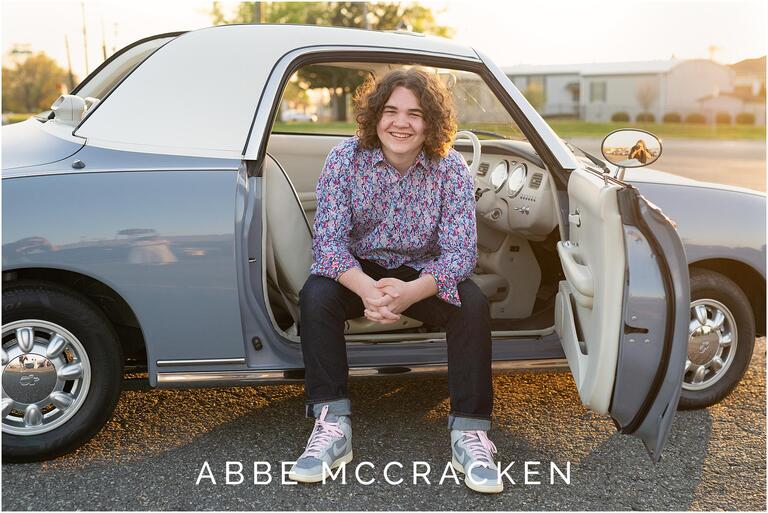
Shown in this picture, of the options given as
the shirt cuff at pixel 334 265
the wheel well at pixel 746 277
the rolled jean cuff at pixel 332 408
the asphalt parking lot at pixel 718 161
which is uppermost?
the shirt cuff at pixel 334 265

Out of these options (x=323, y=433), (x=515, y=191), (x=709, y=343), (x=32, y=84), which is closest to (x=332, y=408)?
(x=323, y=433)

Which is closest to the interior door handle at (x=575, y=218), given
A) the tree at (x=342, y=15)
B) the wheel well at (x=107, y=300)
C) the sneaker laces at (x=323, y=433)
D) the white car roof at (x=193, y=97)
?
the white car roof at (x=193, y=97)

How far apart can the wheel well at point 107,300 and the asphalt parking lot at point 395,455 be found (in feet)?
0.46

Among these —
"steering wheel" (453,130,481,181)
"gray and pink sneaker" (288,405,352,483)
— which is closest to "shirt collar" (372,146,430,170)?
"steering wheel" (453,130,481,181)

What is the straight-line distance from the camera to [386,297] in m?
3.09

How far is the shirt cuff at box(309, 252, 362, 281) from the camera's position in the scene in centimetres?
315

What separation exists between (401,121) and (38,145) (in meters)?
1.40

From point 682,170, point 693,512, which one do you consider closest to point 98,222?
point 693,512

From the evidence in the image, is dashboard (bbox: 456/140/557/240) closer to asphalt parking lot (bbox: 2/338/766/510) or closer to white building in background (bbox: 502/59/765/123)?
asphalt parking lot (bbox: 2/338/766/510)

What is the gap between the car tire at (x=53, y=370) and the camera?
120 inches

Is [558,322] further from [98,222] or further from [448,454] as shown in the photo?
[98,222]

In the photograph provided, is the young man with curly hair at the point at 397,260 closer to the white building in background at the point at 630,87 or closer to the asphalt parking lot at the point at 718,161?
the asphalt parking lot at the point at 718,161

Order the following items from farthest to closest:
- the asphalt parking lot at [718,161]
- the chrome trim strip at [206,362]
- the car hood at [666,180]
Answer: the asphalt parking lot at [718,161] < the car hood at [666,180] < the chrome trim strip at [206,362]

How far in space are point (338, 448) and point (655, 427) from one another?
3.72 ft
